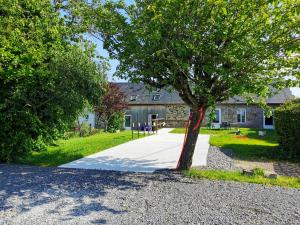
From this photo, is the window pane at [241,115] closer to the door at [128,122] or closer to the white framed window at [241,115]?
the white framed window at [241,115]

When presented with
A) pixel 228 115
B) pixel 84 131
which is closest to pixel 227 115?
pixel 228 115

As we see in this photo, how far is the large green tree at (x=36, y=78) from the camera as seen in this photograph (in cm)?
871

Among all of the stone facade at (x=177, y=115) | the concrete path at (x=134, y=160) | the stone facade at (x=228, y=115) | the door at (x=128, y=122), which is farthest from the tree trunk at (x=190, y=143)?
the door at (x=128, y=122)

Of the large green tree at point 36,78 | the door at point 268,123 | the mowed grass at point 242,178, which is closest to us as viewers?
the mowed grass at point 242,178

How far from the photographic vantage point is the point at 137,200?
18.4 feet

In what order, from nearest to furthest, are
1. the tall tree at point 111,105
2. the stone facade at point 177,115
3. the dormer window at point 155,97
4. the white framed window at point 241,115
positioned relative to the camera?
the tall tree at point 111,105 → the white framed window at point 241,115 → the stone facade at point 177,115 → the dormer window at point 155,97

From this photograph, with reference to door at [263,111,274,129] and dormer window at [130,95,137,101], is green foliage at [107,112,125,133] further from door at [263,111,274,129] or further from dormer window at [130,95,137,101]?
door at [263,111,274,129]

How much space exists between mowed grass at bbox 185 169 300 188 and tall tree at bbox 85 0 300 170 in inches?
87.4

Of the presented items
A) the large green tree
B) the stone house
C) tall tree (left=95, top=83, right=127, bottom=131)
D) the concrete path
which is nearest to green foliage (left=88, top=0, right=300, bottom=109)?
the large green tree

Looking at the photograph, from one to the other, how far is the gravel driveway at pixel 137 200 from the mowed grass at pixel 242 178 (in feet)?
1.33

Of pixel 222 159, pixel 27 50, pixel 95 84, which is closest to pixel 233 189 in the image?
pixel 222 159

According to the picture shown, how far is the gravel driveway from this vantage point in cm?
470

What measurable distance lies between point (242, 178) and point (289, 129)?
533 centimetres

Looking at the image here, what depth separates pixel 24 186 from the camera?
6.51 metres
